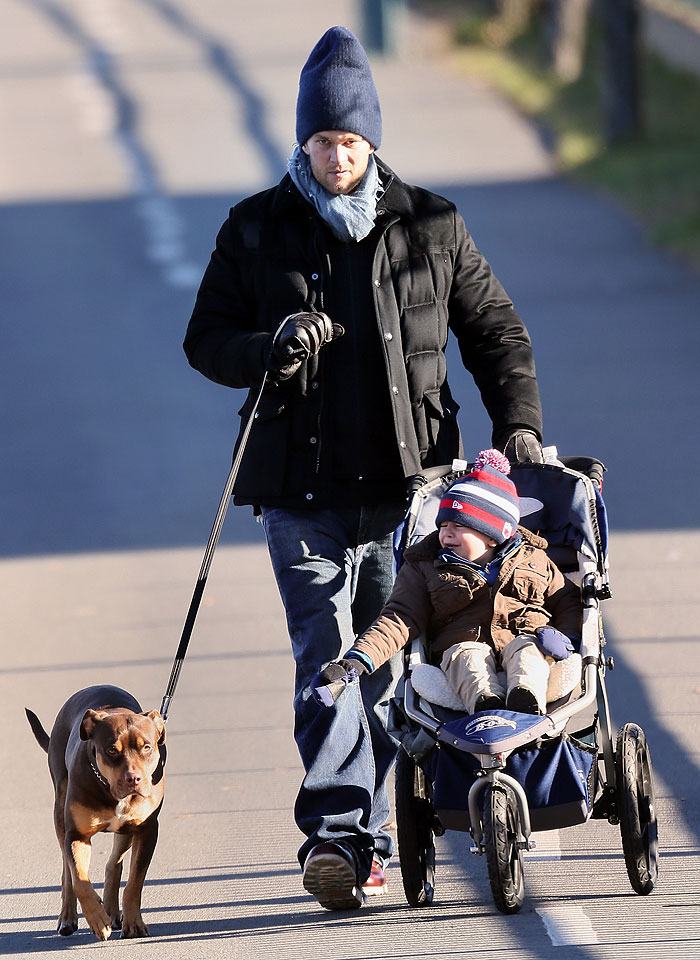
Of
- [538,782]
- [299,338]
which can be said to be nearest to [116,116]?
[299,338]

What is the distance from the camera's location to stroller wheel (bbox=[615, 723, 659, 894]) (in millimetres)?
4637

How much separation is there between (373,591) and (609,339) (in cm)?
882

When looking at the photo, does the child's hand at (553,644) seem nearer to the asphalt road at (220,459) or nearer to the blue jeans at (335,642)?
the blue jeans at (335,642)

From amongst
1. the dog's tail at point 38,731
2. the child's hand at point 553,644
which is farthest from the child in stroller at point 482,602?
the dog's tail at point 38,731

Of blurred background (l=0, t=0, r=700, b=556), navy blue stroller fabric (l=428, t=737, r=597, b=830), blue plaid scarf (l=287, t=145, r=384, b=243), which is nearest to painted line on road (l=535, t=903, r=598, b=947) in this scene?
navy blue stroller fabric (l=428, t=737, r=597, b=830)

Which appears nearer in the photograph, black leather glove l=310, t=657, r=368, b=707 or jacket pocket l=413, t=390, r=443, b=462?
black leather glove l=310, t=657, r=368, b=707

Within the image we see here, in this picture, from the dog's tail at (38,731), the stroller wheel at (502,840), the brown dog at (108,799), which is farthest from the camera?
the dog's tail at (38,731)

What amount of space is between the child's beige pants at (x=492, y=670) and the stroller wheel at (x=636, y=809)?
0.32 meters

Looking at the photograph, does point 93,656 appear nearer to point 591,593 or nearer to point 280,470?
point 280,470

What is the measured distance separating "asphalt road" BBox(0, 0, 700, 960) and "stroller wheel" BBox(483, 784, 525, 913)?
0.18m

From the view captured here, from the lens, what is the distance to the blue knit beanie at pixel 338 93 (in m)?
4.86

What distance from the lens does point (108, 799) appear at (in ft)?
15.3

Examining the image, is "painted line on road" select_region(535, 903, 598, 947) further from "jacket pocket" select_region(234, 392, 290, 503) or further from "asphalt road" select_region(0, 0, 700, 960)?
"jacket pocket" select_region(234, 392, 290, 503)

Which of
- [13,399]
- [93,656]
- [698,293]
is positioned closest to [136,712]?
[93,656]
